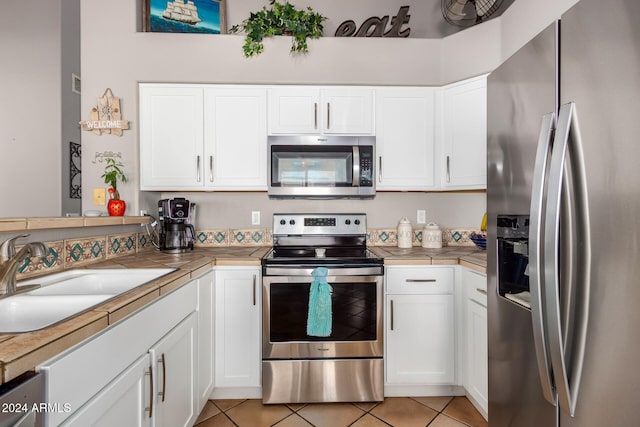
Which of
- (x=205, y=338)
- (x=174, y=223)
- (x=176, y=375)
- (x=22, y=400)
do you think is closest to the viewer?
(x=22, y=400)

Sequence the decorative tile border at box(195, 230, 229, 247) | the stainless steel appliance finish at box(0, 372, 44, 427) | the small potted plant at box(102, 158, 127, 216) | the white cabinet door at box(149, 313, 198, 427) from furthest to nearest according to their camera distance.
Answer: the decorative tile border at box(195, 230, 229, 247) → the small potted plant at box(102, 158, 127, 216) → the white cabinet door at box(149, 313, 198, 427) → the stainless steel appliance finish at box(0, 372, 44, 427)

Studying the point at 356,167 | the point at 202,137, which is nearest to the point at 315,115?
the point at 356,167

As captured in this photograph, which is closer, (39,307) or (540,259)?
(540,259)

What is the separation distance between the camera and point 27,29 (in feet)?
8.73

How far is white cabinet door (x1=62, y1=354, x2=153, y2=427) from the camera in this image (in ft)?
2.61

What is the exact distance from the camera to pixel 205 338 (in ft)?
5.81

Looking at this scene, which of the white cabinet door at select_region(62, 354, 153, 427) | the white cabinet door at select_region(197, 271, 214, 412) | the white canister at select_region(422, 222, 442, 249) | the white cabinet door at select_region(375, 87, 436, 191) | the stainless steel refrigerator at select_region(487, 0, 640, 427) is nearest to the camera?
the stainless steel refrigerator at select_region(487, 0, 640, 427)

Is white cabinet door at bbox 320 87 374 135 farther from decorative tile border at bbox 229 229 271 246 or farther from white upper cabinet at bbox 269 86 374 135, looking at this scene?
decorative tile border at bbox 229 229 271 246

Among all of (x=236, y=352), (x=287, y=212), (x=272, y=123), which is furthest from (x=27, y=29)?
(x=236, y=352)

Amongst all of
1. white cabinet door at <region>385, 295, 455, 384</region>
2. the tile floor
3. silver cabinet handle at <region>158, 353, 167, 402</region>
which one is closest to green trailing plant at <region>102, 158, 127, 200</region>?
silver cabinet handle at <region>158, 353, 167, 402</region>

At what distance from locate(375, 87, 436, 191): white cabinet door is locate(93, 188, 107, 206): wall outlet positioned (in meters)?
1.93

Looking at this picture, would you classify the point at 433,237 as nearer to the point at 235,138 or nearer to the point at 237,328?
the point at 237,328

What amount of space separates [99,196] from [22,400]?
6.17ft

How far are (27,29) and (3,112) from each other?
0.75 m
